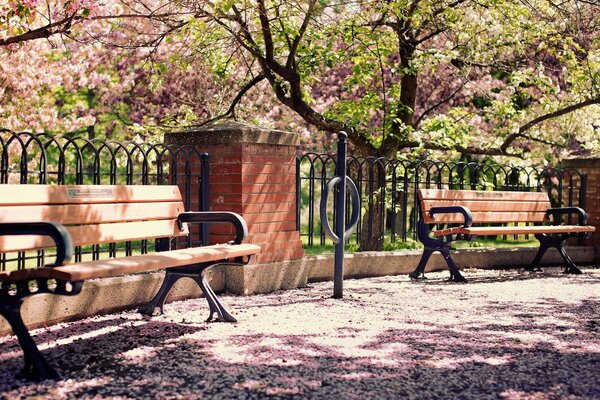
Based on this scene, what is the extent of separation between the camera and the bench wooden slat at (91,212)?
459cm

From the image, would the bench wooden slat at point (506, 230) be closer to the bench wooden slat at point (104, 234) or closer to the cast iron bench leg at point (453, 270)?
the cast iron bench leg at point (453, 270)

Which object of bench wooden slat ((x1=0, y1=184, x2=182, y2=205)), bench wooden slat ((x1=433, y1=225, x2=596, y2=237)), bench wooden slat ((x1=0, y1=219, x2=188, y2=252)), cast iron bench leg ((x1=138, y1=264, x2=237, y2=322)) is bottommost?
cast iron bench leg ((x1=138, y1=264, x2=237, y2=322))

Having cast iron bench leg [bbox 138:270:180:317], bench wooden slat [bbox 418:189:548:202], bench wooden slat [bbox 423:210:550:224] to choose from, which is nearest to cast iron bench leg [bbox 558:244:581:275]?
bench wooden slat [bbox 423:210:550:224]

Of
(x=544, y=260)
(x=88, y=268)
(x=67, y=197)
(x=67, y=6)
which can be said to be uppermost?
(x=67, y=6)

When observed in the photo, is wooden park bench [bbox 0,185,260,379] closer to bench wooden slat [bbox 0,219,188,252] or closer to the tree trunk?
bench wooden slat [bbox 0,219,188,252]

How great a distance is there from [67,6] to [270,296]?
317cm

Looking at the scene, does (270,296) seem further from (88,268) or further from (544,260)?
(544,260)

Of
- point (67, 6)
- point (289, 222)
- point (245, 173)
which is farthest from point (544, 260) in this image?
point (67, 6)

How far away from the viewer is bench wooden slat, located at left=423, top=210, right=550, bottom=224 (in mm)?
8703

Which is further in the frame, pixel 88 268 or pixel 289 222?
pixel 289 222

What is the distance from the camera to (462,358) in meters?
4.63

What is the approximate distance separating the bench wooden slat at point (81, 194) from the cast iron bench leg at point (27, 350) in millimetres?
717

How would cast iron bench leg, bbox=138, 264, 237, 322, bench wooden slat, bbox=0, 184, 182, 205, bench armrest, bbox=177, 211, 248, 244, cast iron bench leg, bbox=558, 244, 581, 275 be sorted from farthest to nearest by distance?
cast iron bench leg, bbox=558, 244, 581, 275, bench armrest, bbox=177, 211, 248, 244, cast iron bench leg, bbox=138, 264, 237, 322, bench wooden slat, bbox=0, 184, 182, 205

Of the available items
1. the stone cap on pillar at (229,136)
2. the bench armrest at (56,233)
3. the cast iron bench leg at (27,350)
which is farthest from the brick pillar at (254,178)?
the cast iron bench leg at (27,350)
